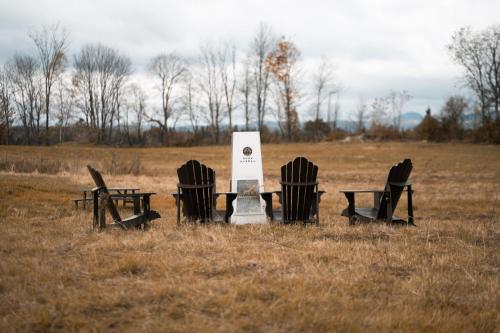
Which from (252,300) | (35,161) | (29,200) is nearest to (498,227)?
(252,300)

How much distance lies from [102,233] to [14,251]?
1.20 m

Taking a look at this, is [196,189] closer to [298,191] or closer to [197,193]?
[197,193]

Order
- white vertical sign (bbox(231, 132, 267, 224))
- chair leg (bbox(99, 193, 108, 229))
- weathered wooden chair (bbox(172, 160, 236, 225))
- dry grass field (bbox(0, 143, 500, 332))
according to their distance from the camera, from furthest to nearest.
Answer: white vertical sign (bbox(231, 132, 267, 224)), weathered wooden chair (bbox(172, 160, 236, 225)), chair leg (bbox(99, 193, 108, 229)), dry grass field (bbox(0, 143, 500, 332))

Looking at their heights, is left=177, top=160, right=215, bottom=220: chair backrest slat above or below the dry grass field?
above

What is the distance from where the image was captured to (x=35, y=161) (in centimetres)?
1928

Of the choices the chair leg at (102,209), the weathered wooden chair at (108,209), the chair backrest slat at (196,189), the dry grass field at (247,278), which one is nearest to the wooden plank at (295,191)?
the dry grass field at (247,278)

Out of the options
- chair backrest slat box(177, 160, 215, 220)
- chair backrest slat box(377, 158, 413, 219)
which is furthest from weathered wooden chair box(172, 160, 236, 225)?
chair backrest slat box(377, 158, 413, 219)

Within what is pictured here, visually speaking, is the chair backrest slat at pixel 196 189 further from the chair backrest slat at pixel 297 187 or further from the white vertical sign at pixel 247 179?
the chair backrest slat at pixel 297 187

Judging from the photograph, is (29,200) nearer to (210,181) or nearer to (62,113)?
(210,181)

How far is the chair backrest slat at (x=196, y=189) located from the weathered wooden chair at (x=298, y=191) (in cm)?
80

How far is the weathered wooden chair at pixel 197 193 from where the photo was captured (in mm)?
6797

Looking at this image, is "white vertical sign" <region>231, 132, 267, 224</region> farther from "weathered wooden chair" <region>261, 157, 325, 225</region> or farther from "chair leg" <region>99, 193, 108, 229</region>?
"chair leg" <region>99, 193, 108, 229</region>

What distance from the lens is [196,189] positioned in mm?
6852

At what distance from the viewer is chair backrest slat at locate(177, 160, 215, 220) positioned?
22.3 feet
